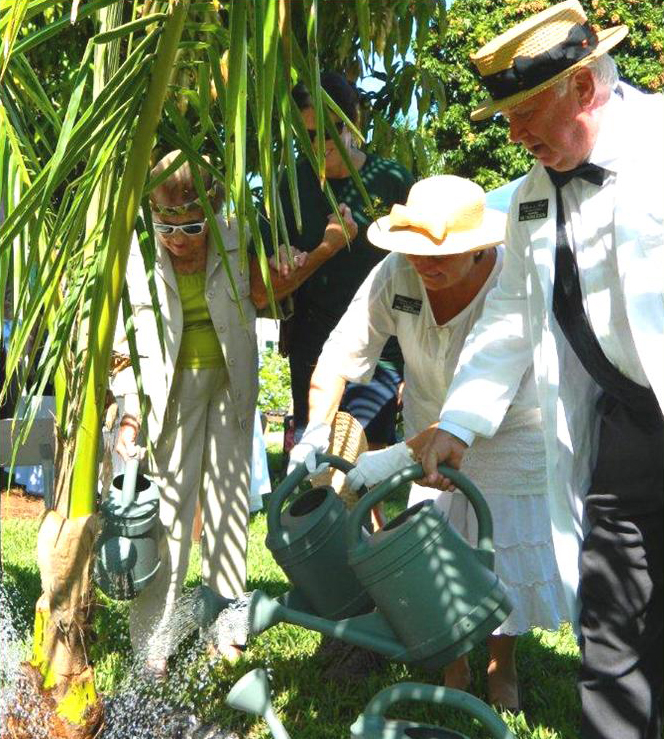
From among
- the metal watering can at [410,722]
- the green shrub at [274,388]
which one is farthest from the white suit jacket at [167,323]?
the green shrub at [274,388]

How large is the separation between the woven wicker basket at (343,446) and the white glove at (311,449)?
405 millimetres

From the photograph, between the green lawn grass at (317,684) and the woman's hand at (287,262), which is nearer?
the green lawn grass at (317,684)

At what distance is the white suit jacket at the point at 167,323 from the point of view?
12.7 feet

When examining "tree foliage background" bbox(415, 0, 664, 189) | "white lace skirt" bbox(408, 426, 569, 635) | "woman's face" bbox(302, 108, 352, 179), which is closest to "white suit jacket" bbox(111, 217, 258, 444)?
"woman's face" bbox(302, 108, 352, 179)

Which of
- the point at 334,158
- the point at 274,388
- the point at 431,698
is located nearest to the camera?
the point at 431,698

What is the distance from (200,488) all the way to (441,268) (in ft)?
4.52

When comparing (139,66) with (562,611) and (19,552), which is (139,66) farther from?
(19,552)

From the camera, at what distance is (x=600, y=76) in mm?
2650

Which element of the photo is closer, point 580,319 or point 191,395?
point 580,319

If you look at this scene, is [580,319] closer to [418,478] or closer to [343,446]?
[418,478]

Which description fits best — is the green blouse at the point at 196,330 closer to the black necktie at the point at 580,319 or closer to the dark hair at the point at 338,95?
the dark hair at the point at 338,95

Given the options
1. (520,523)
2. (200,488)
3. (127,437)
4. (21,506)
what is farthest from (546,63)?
(21,506)

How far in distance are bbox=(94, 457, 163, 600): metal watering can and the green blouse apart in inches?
20.5

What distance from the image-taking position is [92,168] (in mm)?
2461
